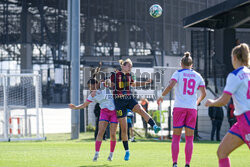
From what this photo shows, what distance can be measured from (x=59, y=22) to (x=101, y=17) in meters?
4.32

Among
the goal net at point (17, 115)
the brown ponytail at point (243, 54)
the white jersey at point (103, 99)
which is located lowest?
the goal net at point (17, 115)

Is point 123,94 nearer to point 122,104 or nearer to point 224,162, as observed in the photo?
point 122,104

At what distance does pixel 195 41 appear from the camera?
A: 86.6 ft

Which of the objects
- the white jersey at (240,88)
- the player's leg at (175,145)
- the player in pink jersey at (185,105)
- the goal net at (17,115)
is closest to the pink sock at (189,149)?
the player in pink jersey at (185,105)

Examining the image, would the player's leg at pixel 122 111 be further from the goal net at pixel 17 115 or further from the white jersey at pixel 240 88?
the goal net at pixel 17 115

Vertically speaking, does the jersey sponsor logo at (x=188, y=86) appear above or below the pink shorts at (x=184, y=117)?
above

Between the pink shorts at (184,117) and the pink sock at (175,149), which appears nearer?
the pink sock at (175,149)

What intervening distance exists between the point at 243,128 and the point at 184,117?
2641 millimetres

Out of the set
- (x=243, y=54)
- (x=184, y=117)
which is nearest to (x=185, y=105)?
(x=184, y=117)

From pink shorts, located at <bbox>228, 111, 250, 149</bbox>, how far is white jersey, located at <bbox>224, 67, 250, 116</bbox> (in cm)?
6

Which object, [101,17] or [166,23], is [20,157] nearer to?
→ [101,17]

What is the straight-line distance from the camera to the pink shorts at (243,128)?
5.68 metres

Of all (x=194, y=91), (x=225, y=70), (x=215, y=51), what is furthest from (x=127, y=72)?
(x=215, y=51)

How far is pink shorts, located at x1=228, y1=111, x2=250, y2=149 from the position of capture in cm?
568
